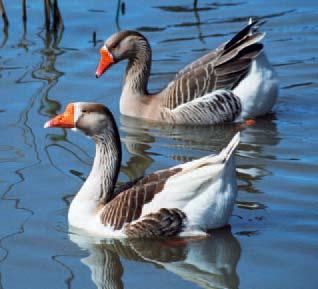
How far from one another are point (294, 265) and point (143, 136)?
4.15m

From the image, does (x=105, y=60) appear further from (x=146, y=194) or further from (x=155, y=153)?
(x=146, y=194)

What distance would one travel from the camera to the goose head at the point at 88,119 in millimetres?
9523

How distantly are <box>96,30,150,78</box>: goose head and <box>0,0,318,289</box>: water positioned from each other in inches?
19.2

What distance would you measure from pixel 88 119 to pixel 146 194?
89 cm

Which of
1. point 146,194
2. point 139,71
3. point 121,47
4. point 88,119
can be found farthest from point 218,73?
point 146,194

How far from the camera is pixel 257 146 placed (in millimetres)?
12023

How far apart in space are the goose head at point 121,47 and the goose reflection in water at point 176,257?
4.30 metres

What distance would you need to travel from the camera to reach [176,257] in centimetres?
925

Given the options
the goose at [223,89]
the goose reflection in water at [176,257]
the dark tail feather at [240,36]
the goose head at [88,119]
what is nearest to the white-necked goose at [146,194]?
the goose head at [88,119]

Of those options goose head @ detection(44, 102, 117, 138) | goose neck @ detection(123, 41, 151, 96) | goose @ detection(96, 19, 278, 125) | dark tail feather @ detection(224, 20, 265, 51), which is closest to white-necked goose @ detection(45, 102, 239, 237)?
goose head @ detection(44, 102, 117, 138)

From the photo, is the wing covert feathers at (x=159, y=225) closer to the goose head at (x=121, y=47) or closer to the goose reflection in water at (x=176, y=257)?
the goose reflection in water at (x=176, y=257)

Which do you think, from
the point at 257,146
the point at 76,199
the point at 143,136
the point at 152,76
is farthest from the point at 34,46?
the point at 76,199

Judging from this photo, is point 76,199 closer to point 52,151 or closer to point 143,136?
point 52,151

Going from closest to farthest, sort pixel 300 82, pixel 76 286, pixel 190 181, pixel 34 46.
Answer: pixel 76 286
pixel 190 181
pixel 300 82
pixel 34 46
